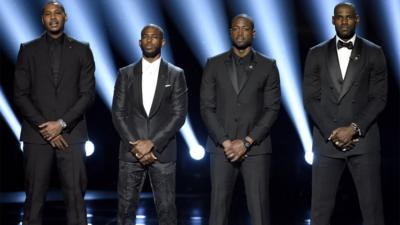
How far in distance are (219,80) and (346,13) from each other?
3.18 feet

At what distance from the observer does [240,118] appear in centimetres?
555

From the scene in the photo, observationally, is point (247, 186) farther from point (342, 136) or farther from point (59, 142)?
point (59, 142)

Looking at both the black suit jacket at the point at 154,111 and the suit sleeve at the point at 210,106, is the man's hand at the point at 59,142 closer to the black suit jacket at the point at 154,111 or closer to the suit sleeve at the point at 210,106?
the black suit jacket at the point at 154,111

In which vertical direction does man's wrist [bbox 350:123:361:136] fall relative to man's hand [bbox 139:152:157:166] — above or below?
above

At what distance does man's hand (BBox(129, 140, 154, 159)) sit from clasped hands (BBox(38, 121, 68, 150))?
482mm

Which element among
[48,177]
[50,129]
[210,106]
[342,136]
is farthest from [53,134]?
[342,136]

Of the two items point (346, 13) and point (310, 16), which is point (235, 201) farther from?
point (346, 13)

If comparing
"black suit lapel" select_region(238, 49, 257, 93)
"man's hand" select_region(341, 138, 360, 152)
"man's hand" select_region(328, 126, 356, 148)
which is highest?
"black suit lapel" select_region(238, 49, 257, 93)

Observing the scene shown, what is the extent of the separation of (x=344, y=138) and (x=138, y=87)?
57.5 inches

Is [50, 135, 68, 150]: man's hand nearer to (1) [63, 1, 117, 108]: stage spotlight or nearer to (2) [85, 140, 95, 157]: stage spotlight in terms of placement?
(1) [63, 1, 117, 108]: stage spotlight

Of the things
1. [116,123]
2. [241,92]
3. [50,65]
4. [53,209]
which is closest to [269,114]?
[241,92]

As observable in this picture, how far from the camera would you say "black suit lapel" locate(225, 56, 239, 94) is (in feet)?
18.3

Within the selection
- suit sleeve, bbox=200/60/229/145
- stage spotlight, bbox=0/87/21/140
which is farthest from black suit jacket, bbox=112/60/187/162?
stage spotlight, bbox=0/87/21/140

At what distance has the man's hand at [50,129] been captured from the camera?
18.2 ft
